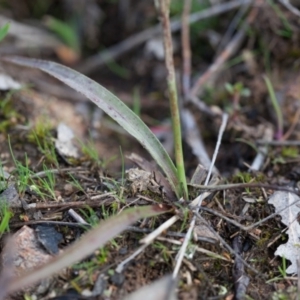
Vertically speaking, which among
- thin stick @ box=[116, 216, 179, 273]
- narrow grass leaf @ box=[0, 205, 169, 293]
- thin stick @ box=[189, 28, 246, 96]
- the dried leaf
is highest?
thin stick @ box=[189, 28, 246, 96]

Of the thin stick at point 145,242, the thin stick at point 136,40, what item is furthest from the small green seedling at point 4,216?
the thin stick at point 136,40

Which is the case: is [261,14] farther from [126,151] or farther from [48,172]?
[48,172]

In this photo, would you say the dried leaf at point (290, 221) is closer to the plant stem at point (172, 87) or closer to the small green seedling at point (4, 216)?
the plant stem at point (172, 87)

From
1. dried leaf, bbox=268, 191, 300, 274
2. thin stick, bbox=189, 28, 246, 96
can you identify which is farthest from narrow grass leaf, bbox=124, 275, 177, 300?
thin stick, bbox=189, 28, 246, 96

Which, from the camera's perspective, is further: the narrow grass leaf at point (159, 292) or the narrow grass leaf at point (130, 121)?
the narrow grass leaf at point (130, 121)

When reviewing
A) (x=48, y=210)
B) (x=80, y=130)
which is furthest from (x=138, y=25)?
(x=48, y=210)

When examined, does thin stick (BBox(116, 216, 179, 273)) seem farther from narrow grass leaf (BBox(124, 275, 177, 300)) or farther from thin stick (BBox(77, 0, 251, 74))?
thin stick (BBox(77, 0, 251, 74))

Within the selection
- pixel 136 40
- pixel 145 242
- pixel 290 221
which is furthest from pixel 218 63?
pixel 145 242
